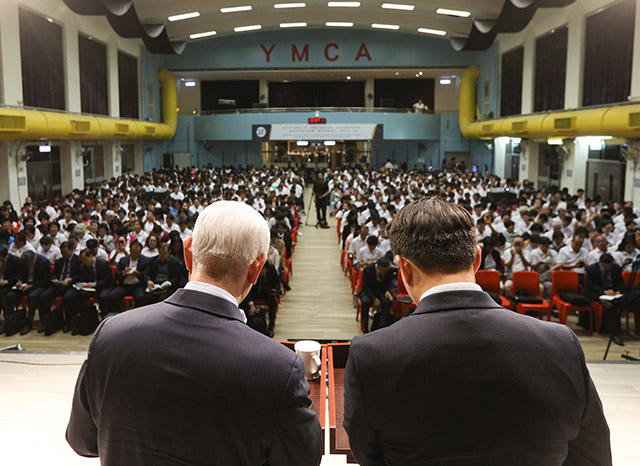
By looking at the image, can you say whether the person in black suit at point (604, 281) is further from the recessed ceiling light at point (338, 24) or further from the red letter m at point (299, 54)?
the red letter m at point (299, 54)

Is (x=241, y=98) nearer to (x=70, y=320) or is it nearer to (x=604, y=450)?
(x=70, y=320)

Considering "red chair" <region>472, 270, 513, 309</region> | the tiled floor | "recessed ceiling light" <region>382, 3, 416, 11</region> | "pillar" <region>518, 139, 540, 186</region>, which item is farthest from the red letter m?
the tiled floor

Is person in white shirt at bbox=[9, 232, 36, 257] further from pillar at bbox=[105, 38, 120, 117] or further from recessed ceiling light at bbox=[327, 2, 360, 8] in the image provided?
recessed ceiling light at bbox=[327, 2, 360, 8]

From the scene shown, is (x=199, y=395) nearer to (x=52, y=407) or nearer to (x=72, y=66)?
(x=52, y=407)

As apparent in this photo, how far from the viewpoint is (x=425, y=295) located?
1.63 meters

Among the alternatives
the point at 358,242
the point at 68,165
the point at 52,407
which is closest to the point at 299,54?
the point at 68,165

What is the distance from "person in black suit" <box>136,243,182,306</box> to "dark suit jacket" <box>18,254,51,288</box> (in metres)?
1.45

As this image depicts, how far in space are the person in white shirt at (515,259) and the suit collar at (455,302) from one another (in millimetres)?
7446

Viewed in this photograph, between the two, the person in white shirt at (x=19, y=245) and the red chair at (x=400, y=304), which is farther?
the person in white shirt at (x=19, y=245)

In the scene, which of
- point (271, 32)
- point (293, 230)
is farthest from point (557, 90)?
point (271, 32)

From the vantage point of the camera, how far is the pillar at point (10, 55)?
51.3 feet

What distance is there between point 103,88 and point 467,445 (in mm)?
24535

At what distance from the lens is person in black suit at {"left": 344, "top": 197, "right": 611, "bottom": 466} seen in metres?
1.50

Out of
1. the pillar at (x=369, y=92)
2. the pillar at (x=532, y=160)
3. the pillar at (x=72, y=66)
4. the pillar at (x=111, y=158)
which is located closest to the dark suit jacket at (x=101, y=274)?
the pillar at (x=72, y=66)
